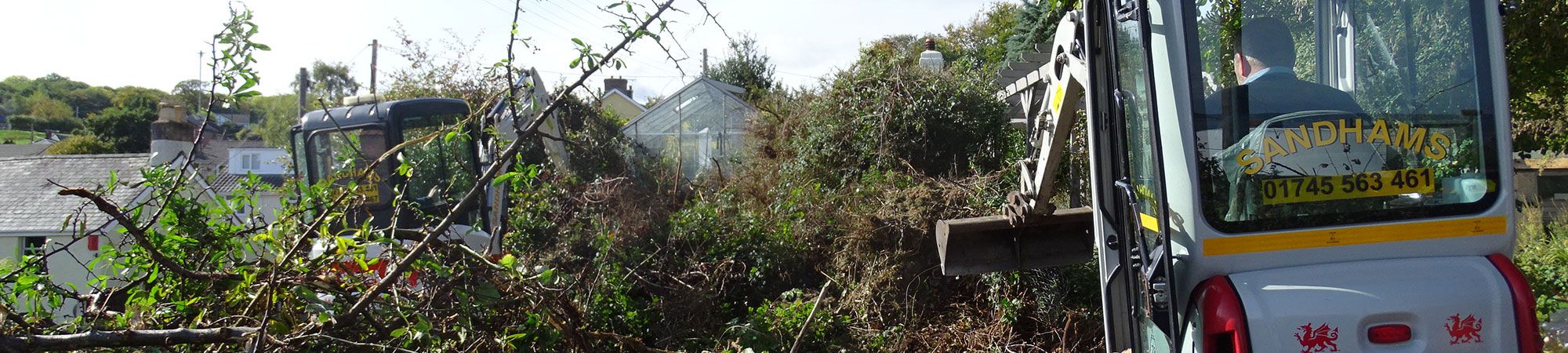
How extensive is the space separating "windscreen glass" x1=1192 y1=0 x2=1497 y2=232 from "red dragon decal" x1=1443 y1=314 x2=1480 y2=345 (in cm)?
39

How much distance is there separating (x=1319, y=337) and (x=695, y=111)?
41.8ft

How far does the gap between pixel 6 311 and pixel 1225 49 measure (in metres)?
4.81

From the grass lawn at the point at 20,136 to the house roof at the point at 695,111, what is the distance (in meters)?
39.5

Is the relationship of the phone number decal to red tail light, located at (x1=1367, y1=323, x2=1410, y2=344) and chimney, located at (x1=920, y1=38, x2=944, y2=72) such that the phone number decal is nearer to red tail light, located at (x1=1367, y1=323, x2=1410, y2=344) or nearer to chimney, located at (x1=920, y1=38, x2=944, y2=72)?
red tail light, located at (x1=1367, y1=323, x2=1410, y2=344)

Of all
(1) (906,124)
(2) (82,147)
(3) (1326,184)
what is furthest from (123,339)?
(2) (82,147)

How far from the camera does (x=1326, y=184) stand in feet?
11.0

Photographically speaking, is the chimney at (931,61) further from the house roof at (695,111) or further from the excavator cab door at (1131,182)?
the excavator cab door at (1131,182)

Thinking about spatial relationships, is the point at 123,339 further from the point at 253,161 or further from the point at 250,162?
the point at 253,161

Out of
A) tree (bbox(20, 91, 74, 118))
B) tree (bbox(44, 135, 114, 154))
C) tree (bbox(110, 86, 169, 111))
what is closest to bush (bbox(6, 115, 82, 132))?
tree (bbox(20, 91, 74, 118))

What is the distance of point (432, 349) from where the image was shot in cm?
460

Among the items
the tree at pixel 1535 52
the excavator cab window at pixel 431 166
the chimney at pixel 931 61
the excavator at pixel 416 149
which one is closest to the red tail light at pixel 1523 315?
the tree at pixel 1535 52

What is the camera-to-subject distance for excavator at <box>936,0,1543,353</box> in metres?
3.14

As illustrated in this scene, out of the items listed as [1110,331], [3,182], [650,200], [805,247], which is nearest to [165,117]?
[3,182]

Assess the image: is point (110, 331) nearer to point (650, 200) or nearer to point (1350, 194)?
point (1350, 194)
